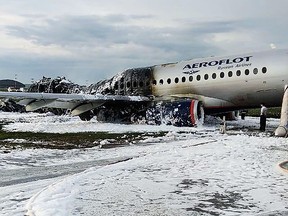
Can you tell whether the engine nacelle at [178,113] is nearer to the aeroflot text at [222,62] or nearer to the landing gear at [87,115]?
the aeroflot text at [222,62]

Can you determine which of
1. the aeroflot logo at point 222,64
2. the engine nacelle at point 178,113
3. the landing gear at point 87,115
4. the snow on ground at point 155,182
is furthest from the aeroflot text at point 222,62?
the snow on ground at point 155,182

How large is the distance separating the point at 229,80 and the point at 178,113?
313 centimetres

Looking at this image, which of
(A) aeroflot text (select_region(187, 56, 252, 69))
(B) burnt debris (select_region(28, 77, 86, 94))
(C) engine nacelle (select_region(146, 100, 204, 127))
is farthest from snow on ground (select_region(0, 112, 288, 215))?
(B) burnt debris (select_region(28, 77, 86, 94))

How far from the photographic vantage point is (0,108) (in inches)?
1818

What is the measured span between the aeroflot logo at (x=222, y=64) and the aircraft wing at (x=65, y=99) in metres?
A: 2.91

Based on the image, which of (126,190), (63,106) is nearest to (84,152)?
(126,190)

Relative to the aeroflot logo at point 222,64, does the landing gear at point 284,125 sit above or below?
below

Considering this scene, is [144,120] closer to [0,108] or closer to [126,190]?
[126,190]

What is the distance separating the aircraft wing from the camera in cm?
2270

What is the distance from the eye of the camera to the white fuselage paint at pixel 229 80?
2170 cm

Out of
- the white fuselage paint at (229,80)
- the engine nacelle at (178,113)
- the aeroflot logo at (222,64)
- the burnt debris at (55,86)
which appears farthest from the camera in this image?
the burnt debris at (55,86)

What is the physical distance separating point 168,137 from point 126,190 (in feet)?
31.6

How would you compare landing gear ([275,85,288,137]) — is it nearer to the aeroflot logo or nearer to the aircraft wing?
the aeroflot logo

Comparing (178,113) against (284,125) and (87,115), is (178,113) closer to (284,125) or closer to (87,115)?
(284,125)
